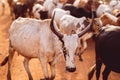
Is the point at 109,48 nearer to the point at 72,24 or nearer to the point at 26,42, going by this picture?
the point at 26,42

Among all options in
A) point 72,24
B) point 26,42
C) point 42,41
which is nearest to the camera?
point 42,41

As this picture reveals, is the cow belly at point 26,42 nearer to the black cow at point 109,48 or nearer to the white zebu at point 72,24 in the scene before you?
the black cow at point 109,48

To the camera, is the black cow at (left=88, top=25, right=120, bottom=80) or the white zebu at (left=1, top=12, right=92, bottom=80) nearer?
the white zebu at (left=1, top=12, right=92, bottom=80)

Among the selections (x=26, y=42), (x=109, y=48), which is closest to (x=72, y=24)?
(x=26, y=42)

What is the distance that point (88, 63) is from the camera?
36.4 feet

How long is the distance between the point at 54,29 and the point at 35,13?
833 cm

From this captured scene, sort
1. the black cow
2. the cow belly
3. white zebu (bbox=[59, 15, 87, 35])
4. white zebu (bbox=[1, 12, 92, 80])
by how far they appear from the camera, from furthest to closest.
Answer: white zebu (bbox=[59, 15, 87, 35]), the cow belly, the black cow, white zebu (bbox=[1, 12, 92, 80])

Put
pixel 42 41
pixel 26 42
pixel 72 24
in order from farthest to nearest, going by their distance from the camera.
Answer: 1. pixel 72 24
2. pixel 26 42
3. pixel 42 41

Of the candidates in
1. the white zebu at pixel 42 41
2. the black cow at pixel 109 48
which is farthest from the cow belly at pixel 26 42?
the black cow at pixel 109 48

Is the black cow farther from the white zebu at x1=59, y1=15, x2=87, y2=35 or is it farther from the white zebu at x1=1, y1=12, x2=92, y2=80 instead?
the white zebu at x1=59, y1=15, x2=87, y2=35

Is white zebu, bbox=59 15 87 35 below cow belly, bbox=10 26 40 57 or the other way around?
below

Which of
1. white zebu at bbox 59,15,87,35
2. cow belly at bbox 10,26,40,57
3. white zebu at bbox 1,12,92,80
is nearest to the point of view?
white zebu at bbox 1,12,92,80

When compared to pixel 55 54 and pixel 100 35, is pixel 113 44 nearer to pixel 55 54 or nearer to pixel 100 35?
pixel 100 35

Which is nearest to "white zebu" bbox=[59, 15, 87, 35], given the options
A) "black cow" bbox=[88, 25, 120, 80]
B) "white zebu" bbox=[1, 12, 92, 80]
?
"white zebu" bbox=[1, 12, 92, 80]
